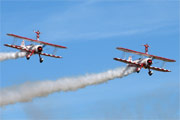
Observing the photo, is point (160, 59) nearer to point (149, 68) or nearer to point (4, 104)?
point (149, 68)

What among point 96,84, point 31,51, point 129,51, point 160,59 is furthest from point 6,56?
point 160,59

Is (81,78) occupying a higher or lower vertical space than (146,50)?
lower

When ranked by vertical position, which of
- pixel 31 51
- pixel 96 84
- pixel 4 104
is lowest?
pixel 4 104

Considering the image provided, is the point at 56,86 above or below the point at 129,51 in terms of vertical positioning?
below

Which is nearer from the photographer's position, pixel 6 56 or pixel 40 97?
pixel 40 97

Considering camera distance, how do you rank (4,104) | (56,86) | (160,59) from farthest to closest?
(160,59)
(56,86)
(4,104)

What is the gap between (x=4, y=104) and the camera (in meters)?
74.9

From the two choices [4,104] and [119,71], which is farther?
[119,71]

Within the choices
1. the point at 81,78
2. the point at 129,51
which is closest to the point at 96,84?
the point at 81,78

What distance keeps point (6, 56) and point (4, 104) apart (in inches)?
478

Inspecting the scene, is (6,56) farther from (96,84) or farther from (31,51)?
(96,84)

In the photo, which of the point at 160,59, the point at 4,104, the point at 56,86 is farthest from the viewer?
the point at 160,59

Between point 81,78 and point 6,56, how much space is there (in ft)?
52.9

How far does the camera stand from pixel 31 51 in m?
80.9
